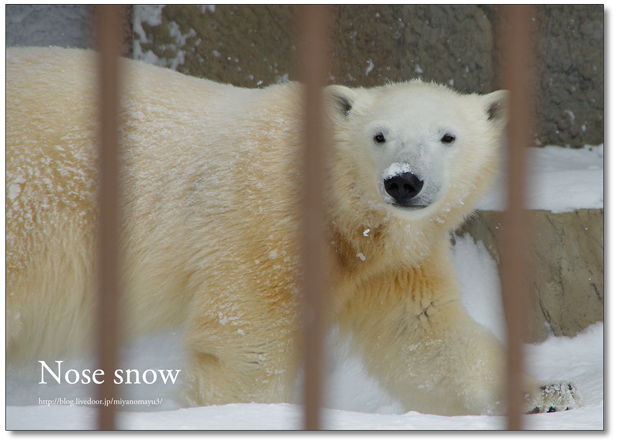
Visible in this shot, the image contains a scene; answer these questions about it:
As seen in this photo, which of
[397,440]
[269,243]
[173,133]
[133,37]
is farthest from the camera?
[133,37]

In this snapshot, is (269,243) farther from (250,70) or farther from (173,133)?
(250,70)

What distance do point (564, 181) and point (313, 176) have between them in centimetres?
334

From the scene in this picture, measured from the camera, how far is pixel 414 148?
9.45 feet

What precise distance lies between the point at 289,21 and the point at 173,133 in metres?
2.35

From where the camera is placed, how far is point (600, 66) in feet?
17.9

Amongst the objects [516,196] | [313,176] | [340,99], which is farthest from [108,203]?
[340,99]

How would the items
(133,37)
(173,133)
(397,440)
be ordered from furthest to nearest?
(133,37) → (173,133) → (397,440)

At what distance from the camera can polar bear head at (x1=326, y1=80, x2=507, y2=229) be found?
2.79m

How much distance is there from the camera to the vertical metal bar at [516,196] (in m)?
1.98

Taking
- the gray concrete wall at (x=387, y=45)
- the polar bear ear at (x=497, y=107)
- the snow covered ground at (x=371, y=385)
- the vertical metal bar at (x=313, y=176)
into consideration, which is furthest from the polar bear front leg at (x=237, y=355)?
the gray concrete wall at (x=387, y=45)

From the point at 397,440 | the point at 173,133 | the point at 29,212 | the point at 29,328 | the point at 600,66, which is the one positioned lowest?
the point at 397,440

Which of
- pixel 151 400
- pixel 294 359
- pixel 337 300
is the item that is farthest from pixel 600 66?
pixel 151 400

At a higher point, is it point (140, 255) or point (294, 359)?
point (140, 255)

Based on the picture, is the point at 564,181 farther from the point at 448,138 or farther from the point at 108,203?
the point at 108,203
